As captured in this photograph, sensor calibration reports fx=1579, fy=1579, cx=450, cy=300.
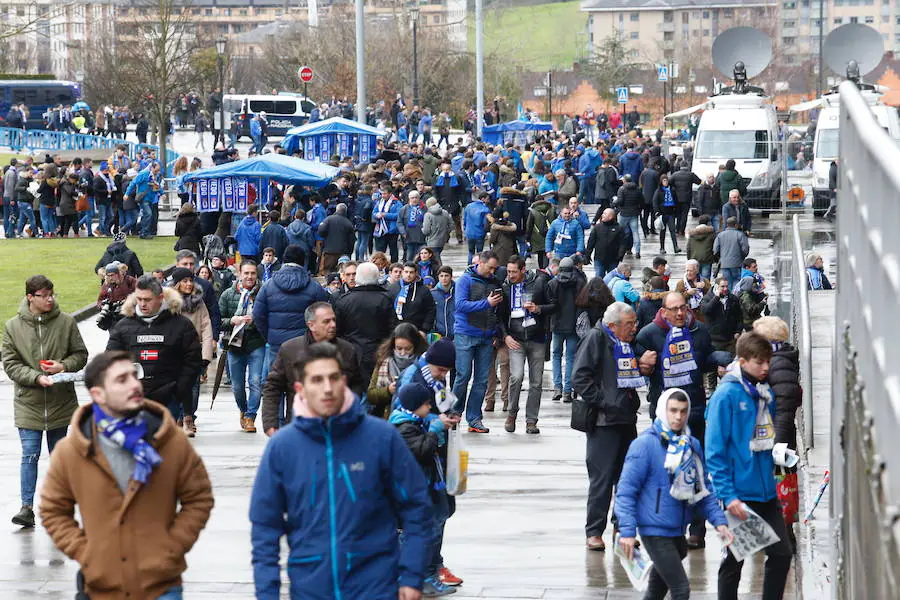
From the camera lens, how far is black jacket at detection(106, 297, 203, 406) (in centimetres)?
1090

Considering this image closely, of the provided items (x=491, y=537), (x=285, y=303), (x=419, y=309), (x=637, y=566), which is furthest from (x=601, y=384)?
(x=419, y=309)

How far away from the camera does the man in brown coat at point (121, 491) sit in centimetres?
571

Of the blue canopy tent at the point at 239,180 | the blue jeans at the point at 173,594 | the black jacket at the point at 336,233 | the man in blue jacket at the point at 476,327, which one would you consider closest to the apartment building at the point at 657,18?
the blue canopy tent at the point at 239,180

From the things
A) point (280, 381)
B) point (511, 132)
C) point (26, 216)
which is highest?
point (511, 132)

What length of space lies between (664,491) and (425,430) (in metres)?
1.40

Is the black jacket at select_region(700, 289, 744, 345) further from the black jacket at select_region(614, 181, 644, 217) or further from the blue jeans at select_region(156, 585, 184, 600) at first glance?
the black jacket at select_region(614, 181, 644, 217)

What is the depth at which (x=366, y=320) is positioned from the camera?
12.6 m

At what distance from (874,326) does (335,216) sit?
19524mm

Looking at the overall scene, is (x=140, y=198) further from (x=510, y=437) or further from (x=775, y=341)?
(x=775, y=341)

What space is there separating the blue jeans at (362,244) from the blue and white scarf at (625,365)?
17226 millimetres

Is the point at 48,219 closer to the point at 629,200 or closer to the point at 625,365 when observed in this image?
the point at 629,200

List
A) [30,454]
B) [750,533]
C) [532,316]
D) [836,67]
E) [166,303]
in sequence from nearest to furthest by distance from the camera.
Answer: [750,533] → [30,454] → [166,303] → [532,316] → [836,67]

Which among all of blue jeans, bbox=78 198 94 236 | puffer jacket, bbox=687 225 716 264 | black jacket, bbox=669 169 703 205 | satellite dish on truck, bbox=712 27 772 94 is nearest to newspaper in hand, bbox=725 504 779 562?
puffer jacket, bbox=687 225 716 264

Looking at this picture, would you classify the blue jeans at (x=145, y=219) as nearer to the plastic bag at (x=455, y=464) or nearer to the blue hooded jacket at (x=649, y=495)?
the plastic bag at (x=455, y=464)
